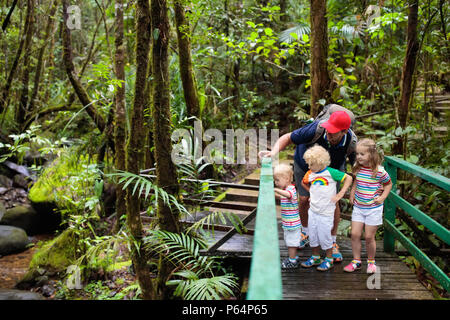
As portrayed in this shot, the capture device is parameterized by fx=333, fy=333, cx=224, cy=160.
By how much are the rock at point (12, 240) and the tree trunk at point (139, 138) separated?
4306 millimetres

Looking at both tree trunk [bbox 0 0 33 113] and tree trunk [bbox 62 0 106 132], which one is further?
tree trunk [bbox 0 0 33 113]

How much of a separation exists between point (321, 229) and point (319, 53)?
2912 millimetres

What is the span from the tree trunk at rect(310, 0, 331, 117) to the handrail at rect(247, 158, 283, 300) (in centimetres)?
345

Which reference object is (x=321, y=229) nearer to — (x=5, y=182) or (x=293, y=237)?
(x=293, y=237)

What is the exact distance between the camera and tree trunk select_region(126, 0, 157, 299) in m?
3.48

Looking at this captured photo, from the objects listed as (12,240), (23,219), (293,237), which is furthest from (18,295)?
(293,237)

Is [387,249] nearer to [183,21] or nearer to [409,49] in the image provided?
[409,49]

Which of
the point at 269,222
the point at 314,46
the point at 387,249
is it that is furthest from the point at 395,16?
the point at 269,222

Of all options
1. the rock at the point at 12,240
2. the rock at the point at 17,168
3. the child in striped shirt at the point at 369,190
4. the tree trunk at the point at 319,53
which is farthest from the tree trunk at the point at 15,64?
the child in striped shirt at the point at 369,190

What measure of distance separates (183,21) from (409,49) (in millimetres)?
3516

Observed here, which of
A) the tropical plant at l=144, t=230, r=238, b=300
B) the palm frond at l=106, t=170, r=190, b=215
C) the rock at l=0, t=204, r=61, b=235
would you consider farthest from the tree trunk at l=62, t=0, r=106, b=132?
the tropical plant at l=144, t=230, r=238, b=300

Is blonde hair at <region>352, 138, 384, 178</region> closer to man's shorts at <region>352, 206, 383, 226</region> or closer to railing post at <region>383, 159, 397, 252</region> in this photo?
man's shorts at <region>352, 206, 383, 226</region>

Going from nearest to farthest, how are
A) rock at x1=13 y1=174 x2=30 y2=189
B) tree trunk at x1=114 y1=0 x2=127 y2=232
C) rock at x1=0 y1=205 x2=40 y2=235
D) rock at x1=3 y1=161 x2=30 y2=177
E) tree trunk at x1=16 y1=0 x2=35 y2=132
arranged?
tree trunk at x1=114 y1=0 x2=127 y2=232 → rock at x1=0 y1=205 x2=40 y2=235 → tree trunk at x1=16 y1=0 x2=35 y2=132 → rock at x1=13 y1=174 x2=30 y2=189 → rock at x1=3 y1=161 x2=30 y2=177

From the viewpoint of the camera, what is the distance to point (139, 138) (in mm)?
3598
